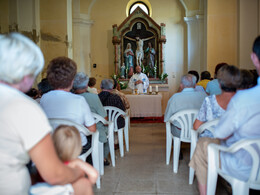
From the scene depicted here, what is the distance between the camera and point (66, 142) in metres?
1.46

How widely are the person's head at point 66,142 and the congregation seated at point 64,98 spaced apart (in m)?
0.96

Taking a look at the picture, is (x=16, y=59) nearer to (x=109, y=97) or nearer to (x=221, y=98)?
(x=221, y=98)

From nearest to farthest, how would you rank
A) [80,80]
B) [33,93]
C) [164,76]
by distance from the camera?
[80,80]
[33,93]
[164,76]

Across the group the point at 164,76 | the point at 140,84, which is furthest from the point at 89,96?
the point at 164,76

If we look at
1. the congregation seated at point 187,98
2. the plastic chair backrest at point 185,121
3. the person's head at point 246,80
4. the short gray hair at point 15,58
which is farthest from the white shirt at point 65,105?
the congregation seated at point 187,98

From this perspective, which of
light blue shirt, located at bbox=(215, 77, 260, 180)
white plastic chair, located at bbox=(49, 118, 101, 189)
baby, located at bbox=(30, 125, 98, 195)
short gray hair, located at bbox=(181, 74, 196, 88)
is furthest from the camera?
short gray hair, located at bbox=(181, 74, 196, 88)

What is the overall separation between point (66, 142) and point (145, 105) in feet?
18.6

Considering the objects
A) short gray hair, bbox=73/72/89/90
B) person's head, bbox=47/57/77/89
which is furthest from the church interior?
person's head, bbox=47/57/77/89

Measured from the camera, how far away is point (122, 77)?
998 centimetres

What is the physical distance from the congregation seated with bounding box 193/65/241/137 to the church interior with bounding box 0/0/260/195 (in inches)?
30.7

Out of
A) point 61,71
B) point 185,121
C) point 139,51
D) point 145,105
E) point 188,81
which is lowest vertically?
point 145,105

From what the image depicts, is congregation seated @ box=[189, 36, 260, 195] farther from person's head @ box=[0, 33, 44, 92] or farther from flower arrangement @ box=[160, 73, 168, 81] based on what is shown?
flower arrangement @ box=[160, 73, 168, 81]

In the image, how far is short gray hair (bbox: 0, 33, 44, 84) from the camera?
1.24 metres

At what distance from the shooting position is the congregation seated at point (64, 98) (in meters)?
2.35
